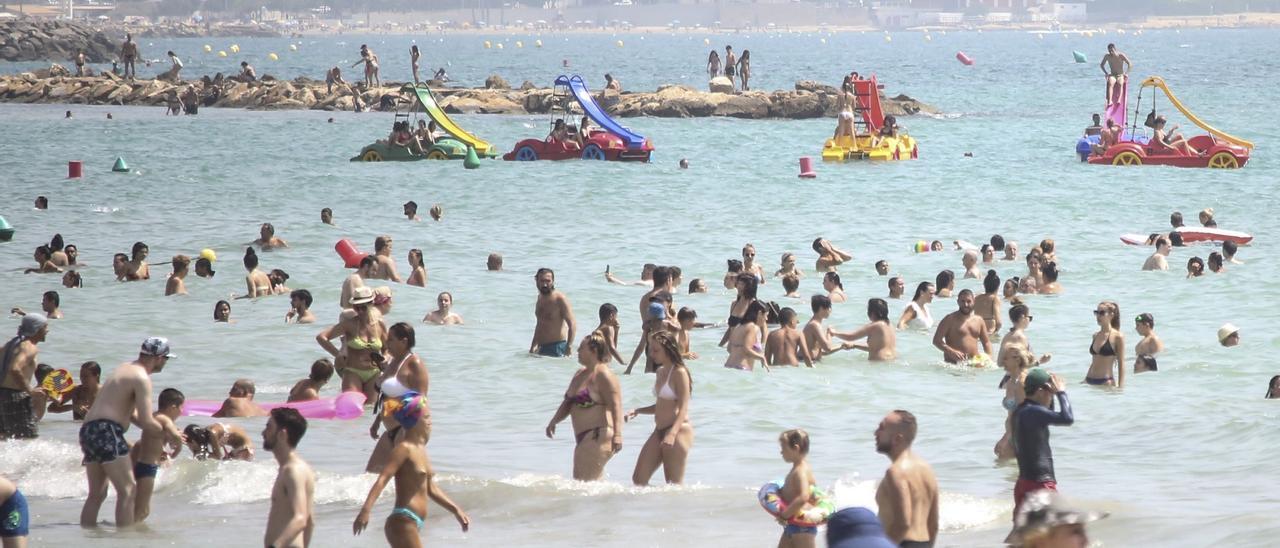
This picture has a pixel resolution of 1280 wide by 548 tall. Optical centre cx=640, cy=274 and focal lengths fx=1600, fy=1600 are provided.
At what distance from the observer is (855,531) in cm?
435

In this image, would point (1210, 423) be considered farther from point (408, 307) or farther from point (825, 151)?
point (825, 151)

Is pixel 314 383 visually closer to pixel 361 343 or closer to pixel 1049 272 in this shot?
pixel 361 343

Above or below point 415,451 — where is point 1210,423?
below

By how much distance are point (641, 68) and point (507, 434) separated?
8958 centimetres

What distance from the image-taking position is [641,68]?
101000mm

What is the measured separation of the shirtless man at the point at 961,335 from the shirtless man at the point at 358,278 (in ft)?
17.8

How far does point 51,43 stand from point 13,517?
9124 cm

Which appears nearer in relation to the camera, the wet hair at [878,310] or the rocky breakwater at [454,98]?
the wet hair at [878,310]

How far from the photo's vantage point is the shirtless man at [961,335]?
14352 mm

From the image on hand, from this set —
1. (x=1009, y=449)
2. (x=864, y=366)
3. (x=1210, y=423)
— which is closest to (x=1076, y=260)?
(x=864, y=366)

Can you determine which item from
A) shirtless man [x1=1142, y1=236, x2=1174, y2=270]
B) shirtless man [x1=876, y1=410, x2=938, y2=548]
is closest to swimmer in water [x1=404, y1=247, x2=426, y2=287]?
shirtless man [x1=1142, y1=236, x2=1174, y2=270]

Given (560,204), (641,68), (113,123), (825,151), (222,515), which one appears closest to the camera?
(222,515)

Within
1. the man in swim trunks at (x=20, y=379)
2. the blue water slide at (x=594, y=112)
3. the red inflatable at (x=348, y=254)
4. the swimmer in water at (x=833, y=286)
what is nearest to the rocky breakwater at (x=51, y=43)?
the blue water slide at (x=594, y=112)

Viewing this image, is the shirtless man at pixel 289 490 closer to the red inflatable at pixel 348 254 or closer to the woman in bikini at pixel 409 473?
the woman in bikini at pixel 409 473
